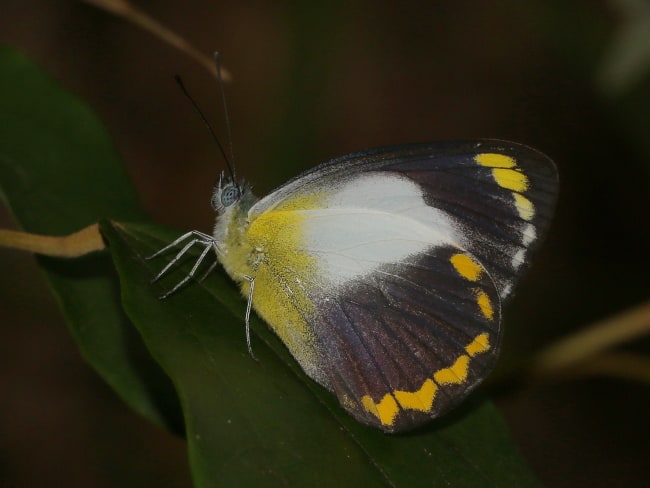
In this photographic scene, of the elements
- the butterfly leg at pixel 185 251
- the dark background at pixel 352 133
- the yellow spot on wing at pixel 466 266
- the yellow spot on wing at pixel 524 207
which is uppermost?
the butterfly leg at pixel 185 251

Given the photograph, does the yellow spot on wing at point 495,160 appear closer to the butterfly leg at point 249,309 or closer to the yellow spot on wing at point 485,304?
the yellow spot on wing at point 485,304

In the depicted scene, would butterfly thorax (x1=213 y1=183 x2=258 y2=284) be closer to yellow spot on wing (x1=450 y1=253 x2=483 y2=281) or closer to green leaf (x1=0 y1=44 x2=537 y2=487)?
green leaf (x1=0 y1=44 x2=537 y2=487)

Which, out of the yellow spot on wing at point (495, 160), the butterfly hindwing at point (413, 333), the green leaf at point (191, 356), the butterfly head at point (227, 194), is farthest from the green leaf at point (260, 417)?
the yellow spot on wing at point (495, 160)

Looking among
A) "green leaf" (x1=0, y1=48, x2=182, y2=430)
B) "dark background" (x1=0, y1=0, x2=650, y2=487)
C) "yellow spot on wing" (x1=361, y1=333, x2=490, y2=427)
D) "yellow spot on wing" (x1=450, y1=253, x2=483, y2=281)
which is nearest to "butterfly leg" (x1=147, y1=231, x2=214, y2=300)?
"green leaf" (x1=0, y1=48, x2=182, y2=430)

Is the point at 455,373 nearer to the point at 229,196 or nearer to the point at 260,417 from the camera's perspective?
the point at 260,417

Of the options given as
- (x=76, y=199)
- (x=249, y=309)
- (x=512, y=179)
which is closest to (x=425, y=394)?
(x=249, y=309)

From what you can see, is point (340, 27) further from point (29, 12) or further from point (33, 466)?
point (33, 466)

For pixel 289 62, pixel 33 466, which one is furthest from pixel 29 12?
pixel 33 466
